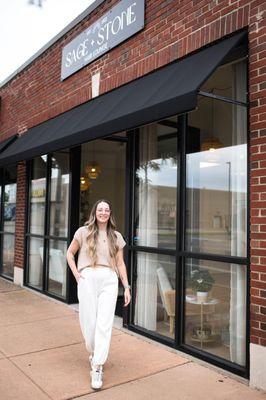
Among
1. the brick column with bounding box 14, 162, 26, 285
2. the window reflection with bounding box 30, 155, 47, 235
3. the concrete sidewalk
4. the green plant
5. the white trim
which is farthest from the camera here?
the brick column with bounding box 14, 162, 26, 285

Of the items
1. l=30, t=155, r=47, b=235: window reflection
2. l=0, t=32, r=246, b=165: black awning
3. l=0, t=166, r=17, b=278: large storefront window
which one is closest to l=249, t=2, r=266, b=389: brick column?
l=0, t=32, r=246, b=165: black awning

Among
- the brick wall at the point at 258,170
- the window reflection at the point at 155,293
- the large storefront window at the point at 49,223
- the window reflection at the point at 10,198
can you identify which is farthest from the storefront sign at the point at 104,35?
the window reflection at the point at 10,198

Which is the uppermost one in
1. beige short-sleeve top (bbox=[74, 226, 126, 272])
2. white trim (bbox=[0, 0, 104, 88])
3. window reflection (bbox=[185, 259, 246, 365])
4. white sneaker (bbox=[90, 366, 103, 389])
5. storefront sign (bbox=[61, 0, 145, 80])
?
white trim (bbox=[0, 0, 104, 88])

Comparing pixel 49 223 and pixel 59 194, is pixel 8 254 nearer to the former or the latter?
pixel 49 223

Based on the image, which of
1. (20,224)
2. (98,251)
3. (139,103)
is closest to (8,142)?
(20,224)

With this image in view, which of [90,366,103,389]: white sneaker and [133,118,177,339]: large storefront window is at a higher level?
[133,118,177,339]: large storefront window

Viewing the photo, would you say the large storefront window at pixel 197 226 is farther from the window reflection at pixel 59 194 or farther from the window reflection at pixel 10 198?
the window reflection at pixel 10 198

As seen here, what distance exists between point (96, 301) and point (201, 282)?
1.44 m

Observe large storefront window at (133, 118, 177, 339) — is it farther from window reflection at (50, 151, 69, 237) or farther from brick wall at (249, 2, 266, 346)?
window reflection at (50, 151, 69, 237)

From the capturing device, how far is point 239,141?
184 inches

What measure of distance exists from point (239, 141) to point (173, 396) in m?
2.67

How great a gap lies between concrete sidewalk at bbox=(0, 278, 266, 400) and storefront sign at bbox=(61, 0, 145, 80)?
14.0 ft

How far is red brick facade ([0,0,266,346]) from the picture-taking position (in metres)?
4.13

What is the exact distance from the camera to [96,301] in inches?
165
